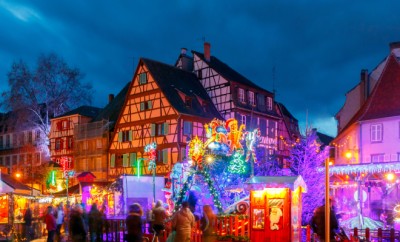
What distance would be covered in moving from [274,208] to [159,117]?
29.6 meters

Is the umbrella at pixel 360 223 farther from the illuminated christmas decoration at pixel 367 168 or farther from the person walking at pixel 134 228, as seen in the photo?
the person walking at pixel 134 228

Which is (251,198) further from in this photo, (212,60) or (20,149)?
(20,149)

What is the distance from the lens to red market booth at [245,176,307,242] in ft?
51.6

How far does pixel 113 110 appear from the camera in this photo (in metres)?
54.2

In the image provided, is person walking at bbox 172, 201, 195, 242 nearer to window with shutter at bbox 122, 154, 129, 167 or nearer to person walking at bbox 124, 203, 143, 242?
person walking at bbox 124, 203, 143, 242

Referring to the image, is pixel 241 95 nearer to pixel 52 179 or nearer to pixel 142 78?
pixel 142 78

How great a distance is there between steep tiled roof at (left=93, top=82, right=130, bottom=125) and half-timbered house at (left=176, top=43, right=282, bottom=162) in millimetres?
6691

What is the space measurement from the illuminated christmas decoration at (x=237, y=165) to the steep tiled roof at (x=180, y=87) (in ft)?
71.3

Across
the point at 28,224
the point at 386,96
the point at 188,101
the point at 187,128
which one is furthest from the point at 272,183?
the point at 188,101

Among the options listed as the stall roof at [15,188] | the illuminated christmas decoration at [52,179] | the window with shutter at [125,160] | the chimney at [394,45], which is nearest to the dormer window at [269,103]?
the window with shutter at [125,160]

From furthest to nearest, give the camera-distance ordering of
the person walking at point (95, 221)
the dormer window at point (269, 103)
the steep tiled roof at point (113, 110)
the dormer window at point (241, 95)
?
the steep tiled roof at point (113, 110), the dormer window at point (269, 103), the dormer window at point (241, 95), the person walking at point (95, 221)

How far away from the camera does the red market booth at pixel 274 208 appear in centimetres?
1573

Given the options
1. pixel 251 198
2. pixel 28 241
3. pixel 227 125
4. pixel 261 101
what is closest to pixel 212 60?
pixel 261 101

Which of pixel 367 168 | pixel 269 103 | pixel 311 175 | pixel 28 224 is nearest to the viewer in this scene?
pixel 28 224
